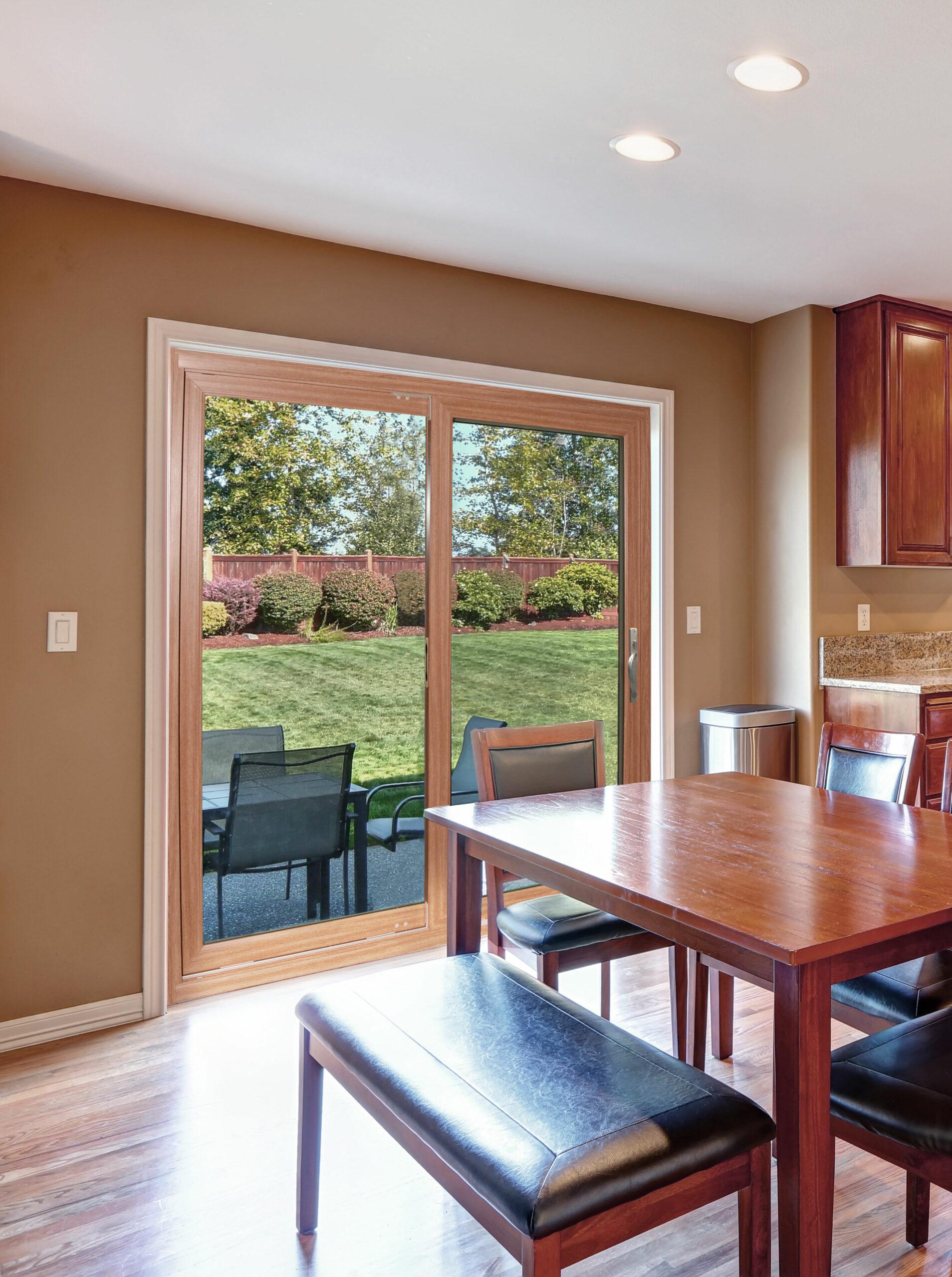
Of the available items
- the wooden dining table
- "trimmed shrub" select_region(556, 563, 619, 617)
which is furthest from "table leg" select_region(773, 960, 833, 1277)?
"trimmed shrub" select_region(556, 563, 619, 617)

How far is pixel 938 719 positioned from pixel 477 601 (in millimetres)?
1860

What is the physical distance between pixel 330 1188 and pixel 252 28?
2486 mm

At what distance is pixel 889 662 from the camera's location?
13.7ft

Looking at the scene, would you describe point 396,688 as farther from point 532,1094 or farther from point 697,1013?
point 532,1094

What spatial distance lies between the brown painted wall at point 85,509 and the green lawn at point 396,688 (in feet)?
1.22

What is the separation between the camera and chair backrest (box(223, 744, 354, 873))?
3.07 metres

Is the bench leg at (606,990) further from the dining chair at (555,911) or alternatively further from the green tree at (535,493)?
the green tree at (535,493)

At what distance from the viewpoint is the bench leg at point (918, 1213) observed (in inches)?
69.1

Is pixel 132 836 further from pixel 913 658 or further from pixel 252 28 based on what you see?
pixel 913 658

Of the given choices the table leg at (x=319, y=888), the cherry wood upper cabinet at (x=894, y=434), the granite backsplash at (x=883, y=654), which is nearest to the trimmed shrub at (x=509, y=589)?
the table leg at (x=319, y=888)

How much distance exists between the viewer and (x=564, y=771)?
8.74 feet

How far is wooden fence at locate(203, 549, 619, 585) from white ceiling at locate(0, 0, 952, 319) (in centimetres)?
107

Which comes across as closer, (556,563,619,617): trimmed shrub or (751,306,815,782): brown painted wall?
(556,563,619,617): trimmed shrub

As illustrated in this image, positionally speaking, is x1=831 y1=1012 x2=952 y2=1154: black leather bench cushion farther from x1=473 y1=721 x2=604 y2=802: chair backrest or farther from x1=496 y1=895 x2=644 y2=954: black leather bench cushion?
x1=473 y1=721 x2=604 y2=802: chair backrest
